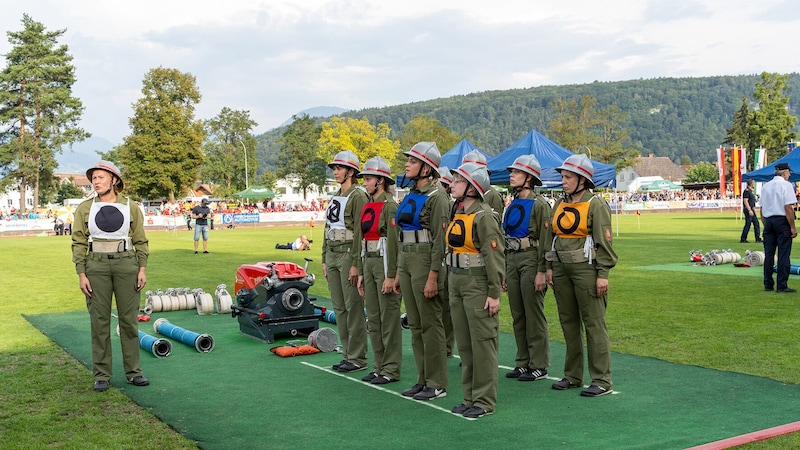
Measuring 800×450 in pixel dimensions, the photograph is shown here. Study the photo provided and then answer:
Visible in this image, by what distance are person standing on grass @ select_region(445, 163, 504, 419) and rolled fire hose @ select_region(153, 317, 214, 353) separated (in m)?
4.36

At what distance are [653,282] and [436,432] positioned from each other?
1091cm

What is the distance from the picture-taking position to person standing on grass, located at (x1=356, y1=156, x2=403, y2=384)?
8.02 meters

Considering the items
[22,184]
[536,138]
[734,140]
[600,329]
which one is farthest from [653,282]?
[734,140]

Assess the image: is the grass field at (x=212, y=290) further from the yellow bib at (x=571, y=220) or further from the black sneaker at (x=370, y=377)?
the black sneaker at (x=370, y=377)

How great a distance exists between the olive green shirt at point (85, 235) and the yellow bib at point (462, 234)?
3.38 meters

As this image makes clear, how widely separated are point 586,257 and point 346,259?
2.85m

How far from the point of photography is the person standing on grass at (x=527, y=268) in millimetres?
8016

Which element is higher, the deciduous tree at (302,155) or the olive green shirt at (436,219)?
the deciduous tree at (302,155)

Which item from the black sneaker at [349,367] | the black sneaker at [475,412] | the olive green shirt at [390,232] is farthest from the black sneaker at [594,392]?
the black sneaker at [349,367]

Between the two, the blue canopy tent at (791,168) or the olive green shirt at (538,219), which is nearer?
the olive green shirt at (538,219)

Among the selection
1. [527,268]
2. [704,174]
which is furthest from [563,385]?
[704,174]

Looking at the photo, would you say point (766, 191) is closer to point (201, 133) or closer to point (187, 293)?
point (187, 293)

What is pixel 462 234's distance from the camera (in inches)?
260

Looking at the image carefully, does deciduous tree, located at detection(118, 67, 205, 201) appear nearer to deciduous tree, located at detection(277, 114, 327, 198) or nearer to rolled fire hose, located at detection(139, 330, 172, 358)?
deciduous tree, located at detection(277, 114, 327, 198)
